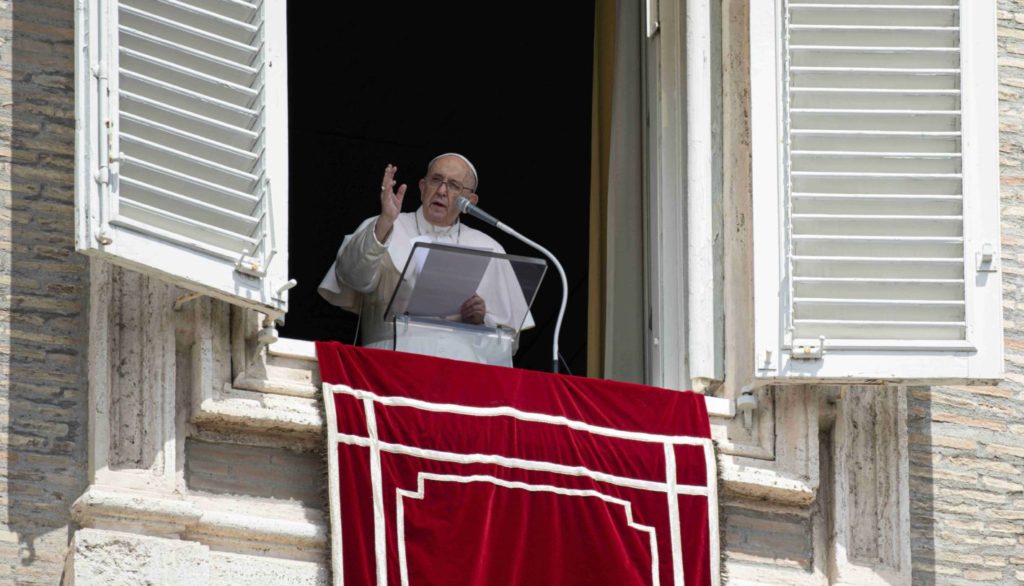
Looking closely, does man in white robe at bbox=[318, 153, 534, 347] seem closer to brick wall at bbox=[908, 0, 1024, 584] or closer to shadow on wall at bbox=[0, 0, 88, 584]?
shadow on wall at bbox=[0, 0, 88, 584]

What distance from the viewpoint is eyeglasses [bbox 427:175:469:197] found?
408 inches

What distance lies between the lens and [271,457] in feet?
28.3

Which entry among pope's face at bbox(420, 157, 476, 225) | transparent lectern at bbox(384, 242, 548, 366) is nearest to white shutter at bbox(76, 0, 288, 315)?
transparent lectern at bbox(384, 242, 548, 366)

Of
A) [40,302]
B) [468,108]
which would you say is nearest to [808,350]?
[40,302]

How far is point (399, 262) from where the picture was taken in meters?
9.97

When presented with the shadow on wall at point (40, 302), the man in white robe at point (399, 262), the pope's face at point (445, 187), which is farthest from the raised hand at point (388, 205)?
the shadow on wall at point (40, 302)

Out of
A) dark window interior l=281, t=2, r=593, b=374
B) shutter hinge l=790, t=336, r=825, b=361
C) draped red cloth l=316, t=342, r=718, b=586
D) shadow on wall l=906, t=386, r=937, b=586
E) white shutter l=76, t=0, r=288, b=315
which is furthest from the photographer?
dark window interior l=281, t=2, r=593, b=374

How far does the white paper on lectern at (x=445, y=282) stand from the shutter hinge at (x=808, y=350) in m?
1.00

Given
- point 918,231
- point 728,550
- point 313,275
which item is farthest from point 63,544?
point 313,275

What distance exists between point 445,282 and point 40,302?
1334 mm

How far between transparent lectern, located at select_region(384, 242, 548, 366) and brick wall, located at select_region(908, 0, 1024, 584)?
4.18 ft

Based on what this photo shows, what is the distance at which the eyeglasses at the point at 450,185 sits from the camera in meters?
10.4

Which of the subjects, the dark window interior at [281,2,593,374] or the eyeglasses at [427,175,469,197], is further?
the dark window interior at [281,2,593,374]

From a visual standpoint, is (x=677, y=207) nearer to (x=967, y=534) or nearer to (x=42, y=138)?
(x=967, y=534)
